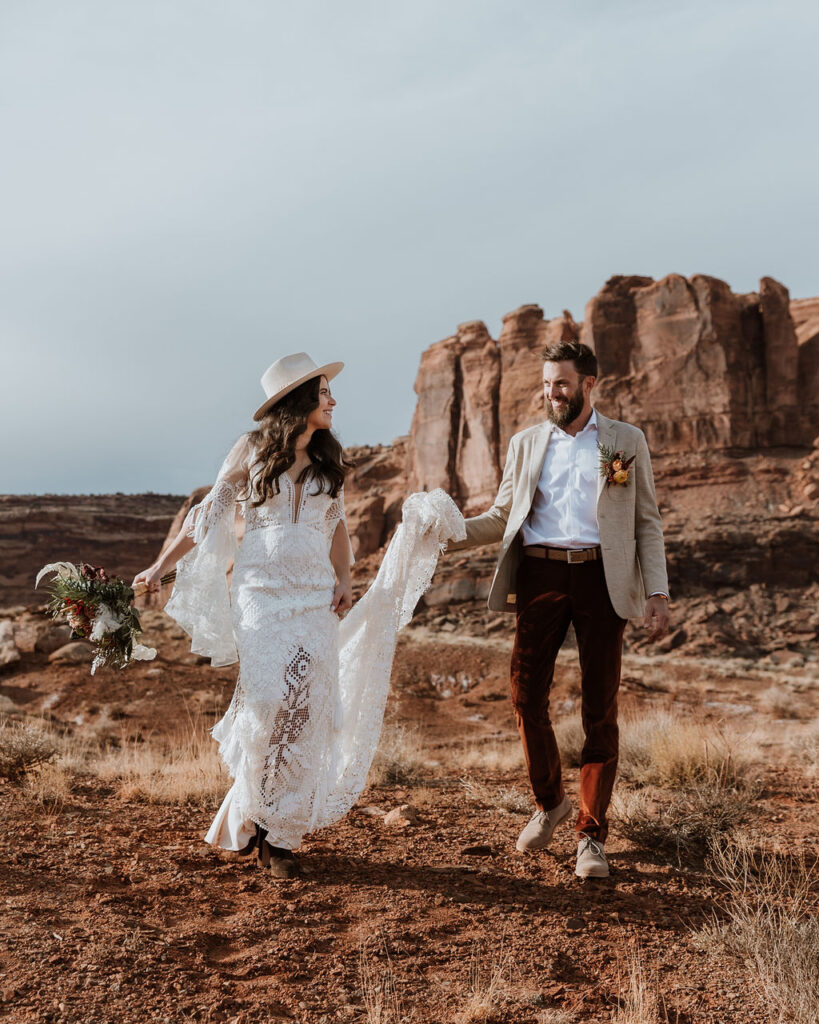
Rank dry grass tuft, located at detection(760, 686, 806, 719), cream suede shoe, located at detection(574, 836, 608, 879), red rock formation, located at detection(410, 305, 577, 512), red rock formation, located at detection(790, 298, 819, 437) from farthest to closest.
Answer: red rock formation, located at detection(410, 305, 577, 512) < red rock formation, located at detection(790, 298, 819, 437) < dry grass tuft, located at detection(760, 686, 806, 719) < cream suede shoe, located at detection(574, 836, 608, 879)

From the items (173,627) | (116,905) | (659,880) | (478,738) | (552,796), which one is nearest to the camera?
(116,905)

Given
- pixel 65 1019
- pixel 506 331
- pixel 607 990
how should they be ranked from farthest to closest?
1. pixel 506 331
2. pixel 607 990
3. pixel 65 1019

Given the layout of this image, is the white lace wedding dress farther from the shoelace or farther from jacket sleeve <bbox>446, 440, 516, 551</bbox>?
the shoelace

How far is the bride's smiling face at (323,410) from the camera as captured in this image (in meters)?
4.86

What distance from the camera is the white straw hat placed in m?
4.87

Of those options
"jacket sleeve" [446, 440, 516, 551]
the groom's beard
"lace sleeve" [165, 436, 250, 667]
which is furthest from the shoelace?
the groom's beard

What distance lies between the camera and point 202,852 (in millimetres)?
4867

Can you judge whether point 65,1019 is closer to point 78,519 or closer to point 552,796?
point 552,796

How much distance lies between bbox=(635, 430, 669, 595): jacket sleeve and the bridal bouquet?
8.96ft

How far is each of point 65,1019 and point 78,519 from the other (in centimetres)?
6093

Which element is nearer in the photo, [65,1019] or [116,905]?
[65,1019]

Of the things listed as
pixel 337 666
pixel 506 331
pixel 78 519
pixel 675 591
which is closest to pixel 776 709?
pixel 675 591

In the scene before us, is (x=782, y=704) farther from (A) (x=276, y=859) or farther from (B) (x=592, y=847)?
(A) (x=276, y=859)

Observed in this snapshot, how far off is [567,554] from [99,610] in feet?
8.42
